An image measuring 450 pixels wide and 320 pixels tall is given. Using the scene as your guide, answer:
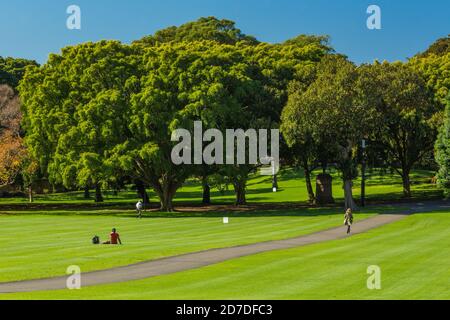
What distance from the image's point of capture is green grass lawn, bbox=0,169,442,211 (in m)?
A: 81.0

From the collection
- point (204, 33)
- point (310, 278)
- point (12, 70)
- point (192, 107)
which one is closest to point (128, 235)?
point (310, 278)

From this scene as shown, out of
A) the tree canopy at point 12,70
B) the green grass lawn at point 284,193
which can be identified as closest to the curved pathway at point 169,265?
the green grass lawn at point 284,193

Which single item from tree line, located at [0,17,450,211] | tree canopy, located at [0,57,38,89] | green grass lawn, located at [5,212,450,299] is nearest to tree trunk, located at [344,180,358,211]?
tree line, located at [0,17,450,211]

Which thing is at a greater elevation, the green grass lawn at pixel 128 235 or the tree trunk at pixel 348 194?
the tree trunk at pixel 348 194

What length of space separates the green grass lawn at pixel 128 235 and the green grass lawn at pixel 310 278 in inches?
173

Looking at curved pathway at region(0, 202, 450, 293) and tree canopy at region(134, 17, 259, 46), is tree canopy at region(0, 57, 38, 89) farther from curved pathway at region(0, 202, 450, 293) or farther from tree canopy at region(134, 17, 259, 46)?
curved pathway at region(0, 202, 450, 293)

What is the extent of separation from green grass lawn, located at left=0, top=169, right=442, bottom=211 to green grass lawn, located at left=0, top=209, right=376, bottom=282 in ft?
62.7

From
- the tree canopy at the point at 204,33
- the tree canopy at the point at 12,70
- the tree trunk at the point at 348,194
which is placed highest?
the tree canopy at the point at 204,33

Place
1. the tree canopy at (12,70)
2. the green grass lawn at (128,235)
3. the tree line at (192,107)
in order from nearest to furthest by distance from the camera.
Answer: the green grass lawn at (128,235)
the tree line at (192,107)
the tree canopy at (12,70)

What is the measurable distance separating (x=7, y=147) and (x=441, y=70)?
5190 cm

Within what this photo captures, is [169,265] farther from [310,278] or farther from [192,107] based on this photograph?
[192,107]

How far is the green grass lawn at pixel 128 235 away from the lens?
27234 mm

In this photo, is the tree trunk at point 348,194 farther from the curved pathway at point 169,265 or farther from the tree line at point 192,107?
the curved pathway at point 169,265

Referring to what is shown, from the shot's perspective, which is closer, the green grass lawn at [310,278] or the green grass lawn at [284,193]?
the green grass lawn at [310,278]
